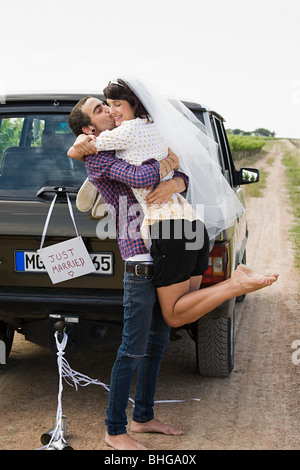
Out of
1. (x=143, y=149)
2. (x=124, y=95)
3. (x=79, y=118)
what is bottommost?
(x=143, y=149)

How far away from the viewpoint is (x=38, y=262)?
3354 millimetres

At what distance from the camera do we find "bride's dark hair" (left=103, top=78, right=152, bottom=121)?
2777 millimetres

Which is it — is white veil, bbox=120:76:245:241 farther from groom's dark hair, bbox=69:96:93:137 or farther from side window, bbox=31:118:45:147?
side window, bbox=31:118:45:147

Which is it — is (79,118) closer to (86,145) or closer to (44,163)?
(86,145)

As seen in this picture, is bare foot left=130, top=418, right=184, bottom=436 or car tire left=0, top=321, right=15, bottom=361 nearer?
bare foot left=130, top=418, right=184, bottom=436

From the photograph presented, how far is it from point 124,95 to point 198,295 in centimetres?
106

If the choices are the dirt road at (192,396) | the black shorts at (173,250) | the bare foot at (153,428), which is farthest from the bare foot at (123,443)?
the black shorts at (173,250)

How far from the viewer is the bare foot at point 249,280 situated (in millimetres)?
2836

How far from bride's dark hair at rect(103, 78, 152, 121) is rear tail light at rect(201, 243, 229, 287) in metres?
0.94

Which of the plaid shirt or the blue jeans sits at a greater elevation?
the plaid shirt

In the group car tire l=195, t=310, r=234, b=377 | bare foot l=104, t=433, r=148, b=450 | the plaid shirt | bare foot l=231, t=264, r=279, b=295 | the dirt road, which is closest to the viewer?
the plaid shirt

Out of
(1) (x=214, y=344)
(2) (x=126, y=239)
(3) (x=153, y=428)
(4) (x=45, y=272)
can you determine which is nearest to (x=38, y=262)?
(4) (x=45, y=272)

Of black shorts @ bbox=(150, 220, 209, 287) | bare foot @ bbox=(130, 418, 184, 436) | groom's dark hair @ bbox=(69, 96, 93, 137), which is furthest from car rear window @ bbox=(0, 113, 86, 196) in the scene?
bare foot @ bbox=(130, 418, 184, 436)

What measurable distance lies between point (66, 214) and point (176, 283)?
856mm
